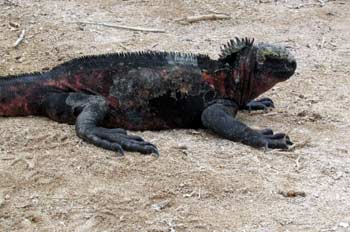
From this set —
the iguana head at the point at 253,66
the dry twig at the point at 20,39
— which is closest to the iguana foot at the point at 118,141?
the iguana head at the point at 253,66

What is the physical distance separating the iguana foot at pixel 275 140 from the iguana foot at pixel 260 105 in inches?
36.1

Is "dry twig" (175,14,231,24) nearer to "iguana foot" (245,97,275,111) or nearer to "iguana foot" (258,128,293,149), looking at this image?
"iguana foot" (245,97,275,111)

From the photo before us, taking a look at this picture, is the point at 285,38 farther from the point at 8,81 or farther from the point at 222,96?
the point at 8,81

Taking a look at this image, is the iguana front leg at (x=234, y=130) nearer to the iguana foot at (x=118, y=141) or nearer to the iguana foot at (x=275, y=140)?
the iguana foot at (x=275, y=140)

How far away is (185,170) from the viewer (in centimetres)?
555

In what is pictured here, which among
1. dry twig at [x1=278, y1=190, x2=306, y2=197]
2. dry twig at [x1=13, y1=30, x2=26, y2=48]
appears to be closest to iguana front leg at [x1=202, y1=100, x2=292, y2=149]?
dry twig at [x1=278, y1=190, x2=306, y2=197]

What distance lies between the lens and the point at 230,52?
681cm

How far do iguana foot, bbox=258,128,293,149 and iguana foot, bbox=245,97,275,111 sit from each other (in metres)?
0.92

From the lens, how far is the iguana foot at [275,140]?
6137mm

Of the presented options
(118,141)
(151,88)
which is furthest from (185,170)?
(151,88)

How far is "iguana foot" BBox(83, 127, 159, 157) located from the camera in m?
5.83

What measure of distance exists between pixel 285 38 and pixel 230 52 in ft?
8.23

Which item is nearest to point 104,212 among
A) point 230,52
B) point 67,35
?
point 230,52

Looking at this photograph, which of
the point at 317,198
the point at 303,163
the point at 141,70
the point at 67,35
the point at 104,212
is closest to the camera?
the point at 104,212
